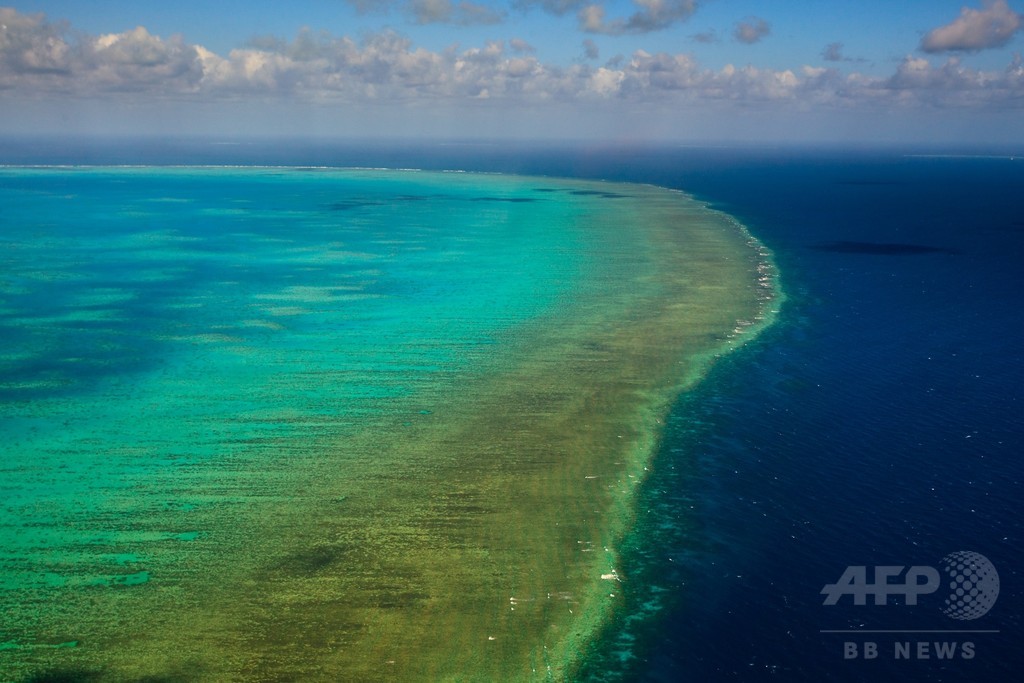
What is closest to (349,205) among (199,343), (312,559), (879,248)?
(879,248)

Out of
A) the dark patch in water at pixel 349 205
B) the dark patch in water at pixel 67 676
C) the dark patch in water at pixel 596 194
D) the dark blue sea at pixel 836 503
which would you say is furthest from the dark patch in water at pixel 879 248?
the dark patch in water at pixel 67 676

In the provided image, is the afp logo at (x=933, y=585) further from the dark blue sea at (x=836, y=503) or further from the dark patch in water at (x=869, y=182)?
the dark patch in water at (x=869, y=182)

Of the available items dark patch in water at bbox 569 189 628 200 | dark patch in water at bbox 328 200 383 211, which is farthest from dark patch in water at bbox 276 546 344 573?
dark patch in water at bbox 569 189 628 200

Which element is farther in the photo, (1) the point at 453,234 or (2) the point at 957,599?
(1) the point at 453,234

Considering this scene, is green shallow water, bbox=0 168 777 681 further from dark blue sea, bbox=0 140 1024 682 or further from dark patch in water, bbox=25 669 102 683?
dark blue sea, bbox=0 140 1024 682

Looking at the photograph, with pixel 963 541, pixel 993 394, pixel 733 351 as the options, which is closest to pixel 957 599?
pixel 963 541

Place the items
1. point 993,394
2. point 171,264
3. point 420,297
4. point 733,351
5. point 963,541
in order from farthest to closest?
point 171,264 < point 420,297 < point 733,351 < point 993,394 < point 963,541

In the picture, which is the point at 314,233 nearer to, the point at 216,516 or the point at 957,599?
the point at 216,516

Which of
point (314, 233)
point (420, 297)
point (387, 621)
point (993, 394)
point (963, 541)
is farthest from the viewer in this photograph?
point (314, 233)
